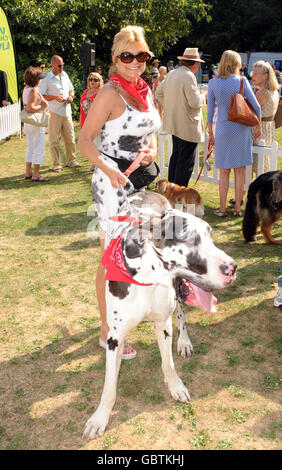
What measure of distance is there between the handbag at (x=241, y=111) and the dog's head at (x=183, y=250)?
4314mm

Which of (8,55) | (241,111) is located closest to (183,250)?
(241,111)

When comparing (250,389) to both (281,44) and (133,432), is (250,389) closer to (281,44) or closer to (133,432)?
(133,432)

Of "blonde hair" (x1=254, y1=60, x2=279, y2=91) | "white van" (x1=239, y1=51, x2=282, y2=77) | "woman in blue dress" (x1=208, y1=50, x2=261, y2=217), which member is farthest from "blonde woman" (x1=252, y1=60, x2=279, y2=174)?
"white van" (x1=239, y1=51, x2=282, y2=77)

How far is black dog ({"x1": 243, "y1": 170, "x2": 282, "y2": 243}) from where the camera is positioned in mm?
5316

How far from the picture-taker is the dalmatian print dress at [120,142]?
2822mm

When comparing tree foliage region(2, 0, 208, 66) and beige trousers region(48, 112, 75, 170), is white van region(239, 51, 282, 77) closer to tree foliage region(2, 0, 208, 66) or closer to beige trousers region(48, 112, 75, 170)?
tree foliage region(2, 0, 208, 66)

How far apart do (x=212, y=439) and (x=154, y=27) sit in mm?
23919

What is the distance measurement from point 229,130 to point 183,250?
464cm

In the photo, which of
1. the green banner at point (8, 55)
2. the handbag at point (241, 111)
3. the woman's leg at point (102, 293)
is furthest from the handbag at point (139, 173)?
the green banner at point (8, 55)

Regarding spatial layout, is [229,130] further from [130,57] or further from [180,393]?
[180,393]

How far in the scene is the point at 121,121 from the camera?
9.21ft

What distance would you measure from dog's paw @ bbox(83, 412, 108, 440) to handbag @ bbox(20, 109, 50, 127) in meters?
6.94

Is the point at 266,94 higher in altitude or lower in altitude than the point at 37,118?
higher

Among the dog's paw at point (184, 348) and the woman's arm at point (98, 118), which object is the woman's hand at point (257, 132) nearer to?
the dog's paw at point (184, 348)
